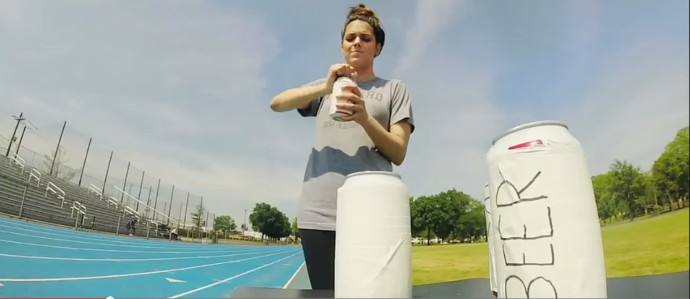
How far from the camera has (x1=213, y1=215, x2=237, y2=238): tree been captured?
22.1 ft

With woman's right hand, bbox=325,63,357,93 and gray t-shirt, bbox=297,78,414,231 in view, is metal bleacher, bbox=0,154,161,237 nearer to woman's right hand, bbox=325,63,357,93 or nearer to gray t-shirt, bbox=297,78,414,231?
gray t-shirt, bbox=297,78,414,231

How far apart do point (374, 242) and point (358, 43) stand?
0.41m

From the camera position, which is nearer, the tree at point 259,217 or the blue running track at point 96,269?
the blue running track at point 96,269

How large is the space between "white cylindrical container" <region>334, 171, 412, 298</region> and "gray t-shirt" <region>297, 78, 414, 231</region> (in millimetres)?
227

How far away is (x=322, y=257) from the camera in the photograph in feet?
1.90

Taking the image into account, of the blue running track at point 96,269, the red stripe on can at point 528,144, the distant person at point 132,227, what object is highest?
the red stripe on can at point 528,144

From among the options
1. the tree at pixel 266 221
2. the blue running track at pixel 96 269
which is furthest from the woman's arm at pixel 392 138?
the tree at pixel 266 221

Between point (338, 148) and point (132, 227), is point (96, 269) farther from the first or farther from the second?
point (338, 148)

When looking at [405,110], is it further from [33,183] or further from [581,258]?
[33,183]

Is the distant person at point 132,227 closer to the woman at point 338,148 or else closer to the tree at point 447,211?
the tree at point 447,211

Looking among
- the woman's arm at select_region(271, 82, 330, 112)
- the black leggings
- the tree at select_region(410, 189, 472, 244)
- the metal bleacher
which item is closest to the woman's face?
the woman's arm at select_region(271, 82, 330, 112)

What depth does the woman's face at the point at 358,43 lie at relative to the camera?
2.06 feet

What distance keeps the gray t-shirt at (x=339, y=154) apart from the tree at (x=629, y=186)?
516 cm

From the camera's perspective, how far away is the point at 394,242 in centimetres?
33
